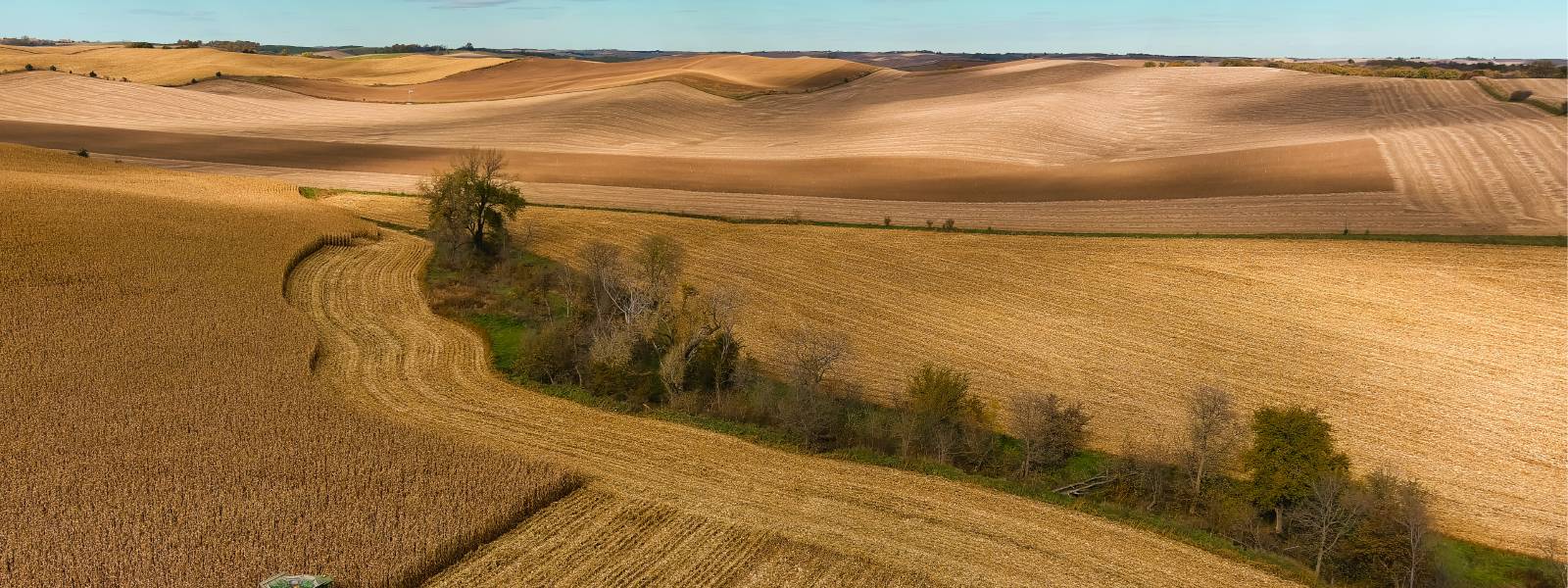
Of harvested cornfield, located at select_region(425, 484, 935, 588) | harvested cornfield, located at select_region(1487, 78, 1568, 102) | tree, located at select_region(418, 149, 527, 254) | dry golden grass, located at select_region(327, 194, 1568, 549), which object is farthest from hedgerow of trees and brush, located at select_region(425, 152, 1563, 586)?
harvested cornfield, located at select_region(1487, 78, 1568, 102)

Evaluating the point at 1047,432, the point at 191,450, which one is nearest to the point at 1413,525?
the point at 1047,432

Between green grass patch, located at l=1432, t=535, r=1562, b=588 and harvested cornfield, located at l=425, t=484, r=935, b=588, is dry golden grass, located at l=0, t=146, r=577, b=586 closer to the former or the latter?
harvested cornfield, located at l=425, t=484, r=935, b=588

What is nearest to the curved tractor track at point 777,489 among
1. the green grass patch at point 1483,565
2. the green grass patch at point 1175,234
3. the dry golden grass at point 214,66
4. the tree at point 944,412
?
the tree at point 944,412

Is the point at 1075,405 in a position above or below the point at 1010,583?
above

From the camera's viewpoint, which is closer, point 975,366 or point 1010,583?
point 1010,583

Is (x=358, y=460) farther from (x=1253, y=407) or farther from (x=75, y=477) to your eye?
(x=1253, y=407)

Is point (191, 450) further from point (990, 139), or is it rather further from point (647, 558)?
point (990, 139)

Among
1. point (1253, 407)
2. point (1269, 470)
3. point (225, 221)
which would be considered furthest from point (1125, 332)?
point (225, 221)

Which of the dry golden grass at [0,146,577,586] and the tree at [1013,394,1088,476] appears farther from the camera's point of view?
the tree at [1013,394,1088,476]
